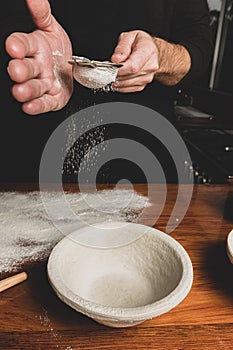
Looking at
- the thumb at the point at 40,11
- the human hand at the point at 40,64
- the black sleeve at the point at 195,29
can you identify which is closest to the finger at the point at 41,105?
the human hand at the point at 40,64

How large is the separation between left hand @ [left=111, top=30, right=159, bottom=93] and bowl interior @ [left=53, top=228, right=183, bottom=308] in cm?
41

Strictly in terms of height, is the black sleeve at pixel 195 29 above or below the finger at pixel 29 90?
above

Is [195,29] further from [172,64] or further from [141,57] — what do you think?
[141,57]

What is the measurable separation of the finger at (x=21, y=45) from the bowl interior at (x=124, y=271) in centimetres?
37

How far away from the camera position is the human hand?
2.37 ft

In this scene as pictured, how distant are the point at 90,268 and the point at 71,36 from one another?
0.87 metres

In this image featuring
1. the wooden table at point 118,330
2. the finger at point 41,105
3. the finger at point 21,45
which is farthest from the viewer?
the finger at point 41,105

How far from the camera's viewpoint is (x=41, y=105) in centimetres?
84

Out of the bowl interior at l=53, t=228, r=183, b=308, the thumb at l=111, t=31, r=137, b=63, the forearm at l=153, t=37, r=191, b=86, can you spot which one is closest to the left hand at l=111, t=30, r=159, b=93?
the thumb at l=111, t=31, r=137, b=63

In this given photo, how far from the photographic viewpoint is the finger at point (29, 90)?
2.41 ft

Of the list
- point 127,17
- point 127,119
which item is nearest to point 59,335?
point 127,119

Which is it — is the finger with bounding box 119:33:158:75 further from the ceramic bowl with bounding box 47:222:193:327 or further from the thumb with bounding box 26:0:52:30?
the ceramic bowl with bounding box 47:222:193:327

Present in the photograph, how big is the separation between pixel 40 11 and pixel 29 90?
166 millimetres

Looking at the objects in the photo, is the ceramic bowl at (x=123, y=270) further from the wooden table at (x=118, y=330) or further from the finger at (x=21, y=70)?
the finger at (x=21, y=70)
